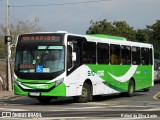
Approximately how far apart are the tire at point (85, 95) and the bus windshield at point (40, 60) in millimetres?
1980

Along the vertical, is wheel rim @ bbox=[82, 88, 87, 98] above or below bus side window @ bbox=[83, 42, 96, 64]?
below

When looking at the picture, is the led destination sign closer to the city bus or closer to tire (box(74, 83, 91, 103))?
the city bus

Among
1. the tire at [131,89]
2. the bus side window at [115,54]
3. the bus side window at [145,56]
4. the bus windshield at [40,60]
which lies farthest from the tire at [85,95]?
the bus side window at [145,56]

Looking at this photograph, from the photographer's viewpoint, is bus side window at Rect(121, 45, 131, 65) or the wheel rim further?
bus side window at Rect(121, 45, 131, 65)

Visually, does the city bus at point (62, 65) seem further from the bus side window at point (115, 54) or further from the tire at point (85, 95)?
the bus side window at point (115, 54)

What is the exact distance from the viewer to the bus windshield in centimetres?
1969

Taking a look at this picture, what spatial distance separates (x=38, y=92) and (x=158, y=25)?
229ft

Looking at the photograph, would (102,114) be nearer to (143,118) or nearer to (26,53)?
(143,118)

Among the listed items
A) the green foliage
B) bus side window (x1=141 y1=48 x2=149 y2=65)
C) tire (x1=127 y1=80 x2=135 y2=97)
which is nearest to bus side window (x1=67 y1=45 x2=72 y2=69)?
tire (x1=127 y1=80 x2=135 y2=97)

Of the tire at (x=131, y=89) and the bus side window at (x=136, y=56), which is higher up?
the bus side window at (x=136, y=56)

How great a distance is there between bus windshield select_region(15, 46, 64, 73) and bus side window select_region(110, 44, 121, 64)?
4.48m

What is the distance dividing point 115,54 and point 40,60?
5.35 m

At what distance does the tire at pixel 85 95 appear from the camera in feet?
68.8

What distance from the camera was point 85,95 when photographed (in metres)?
21.2
